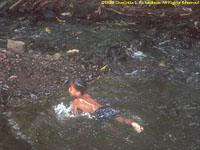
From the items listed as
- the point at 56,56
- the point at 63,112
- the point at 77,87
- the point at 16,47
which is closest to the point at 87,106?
the point at 77,87

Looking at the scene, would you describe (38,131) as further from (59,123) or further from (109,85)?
(109,85)

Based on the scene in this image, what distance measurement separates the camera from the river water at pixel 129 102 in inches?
178

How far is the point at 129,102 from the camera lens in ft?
17.7

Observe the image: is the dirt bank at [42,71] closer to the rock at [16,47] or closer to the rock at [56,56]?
the rock at [56,56]

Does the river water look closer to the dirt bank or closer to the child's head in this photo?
the dirt bank

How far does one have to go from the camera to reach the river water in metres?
4.52

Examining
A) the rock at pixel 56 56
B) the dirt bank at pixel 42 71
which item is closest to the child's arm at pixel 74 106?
the dirt bank at pixel 42 71

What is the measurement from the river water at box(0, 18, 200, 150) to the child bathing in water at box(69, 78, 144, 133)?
14cm

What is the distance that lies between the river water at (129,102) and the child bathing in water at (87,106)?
0.14 m

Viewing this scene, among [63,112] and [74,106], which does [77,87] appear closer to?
[74,106]

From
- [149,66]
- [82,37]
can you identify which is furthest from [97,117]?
[82,37]

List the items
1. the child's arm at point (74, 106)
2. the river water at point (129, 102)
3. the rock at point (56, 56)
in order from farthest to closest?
1. the rock at point (56, 56)
2. the child's arm at point (74, 106)
3. the river water at point (129, 102)

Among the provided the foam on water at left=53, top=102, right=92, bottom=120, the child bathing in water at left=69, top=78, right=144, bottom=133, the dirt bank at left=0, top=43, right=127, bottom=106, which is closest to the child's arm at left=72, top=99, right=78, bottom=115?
the child bathing in water at left=69, top=78, right=144, bottom=133

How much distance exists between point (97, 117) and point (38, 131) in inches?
38.7
